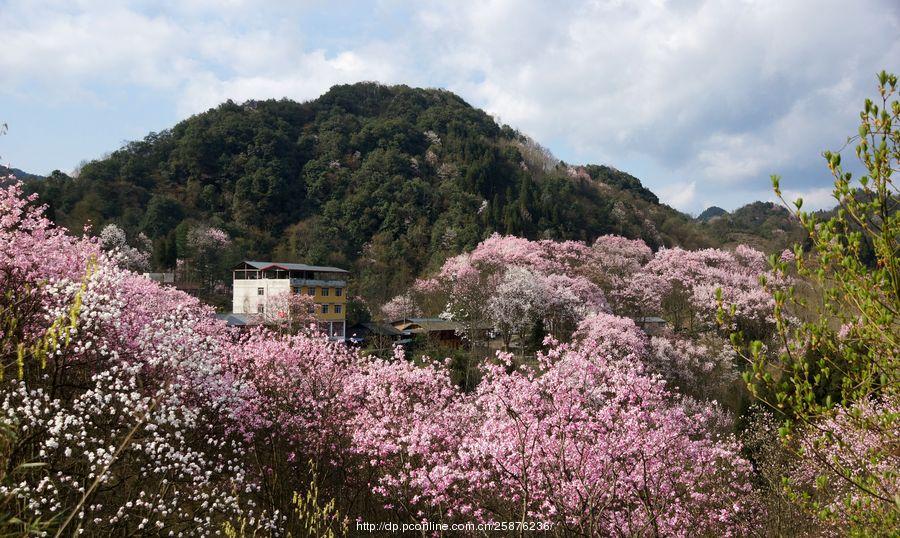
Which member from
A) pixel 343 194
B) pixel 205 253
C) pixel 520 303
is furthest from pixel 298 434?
pixel 343 194

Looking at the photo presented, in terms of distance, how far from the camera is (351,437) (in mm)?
11047

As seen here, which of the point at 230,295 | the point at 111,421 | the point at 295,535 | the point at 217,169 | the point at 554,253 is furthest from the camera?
the point at 217,169

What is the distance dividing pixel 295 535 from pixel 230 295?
35829 mm

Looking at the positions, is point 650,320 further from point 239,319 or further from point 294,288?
point 239,319

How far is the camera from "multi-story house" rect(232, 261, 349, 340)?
112 feet

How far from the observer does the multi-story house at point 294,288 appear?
34219mm

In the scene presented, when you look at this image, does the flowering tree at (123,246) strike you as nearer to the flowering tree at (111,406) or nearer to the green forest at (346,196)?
the green forest at (346,196)

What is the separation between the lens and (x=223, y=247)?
45656mm

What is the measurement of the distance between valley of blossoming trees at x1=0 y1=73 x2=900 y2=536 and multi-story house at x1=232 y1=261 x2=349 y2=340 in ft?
60.3

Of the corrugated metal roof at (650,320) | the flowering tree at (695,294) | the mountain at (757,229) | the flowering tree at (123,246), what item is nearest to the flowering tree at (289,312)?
the flowering tree at (123,246)

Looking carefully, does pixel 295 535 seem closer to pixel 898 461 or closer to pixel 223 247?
pixel 898 461

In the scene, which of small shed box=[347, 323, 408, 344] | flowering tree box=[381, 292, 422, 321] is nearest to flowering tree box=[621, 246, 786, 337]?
small shed box=[347, 323, 408, 344]

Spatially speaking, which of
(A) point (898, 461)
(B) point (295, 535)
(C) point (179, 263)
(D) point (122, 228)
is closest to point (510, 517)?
(B) point (295, 535)

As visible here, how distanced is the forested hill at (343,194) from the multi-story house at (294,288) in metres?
5.30
